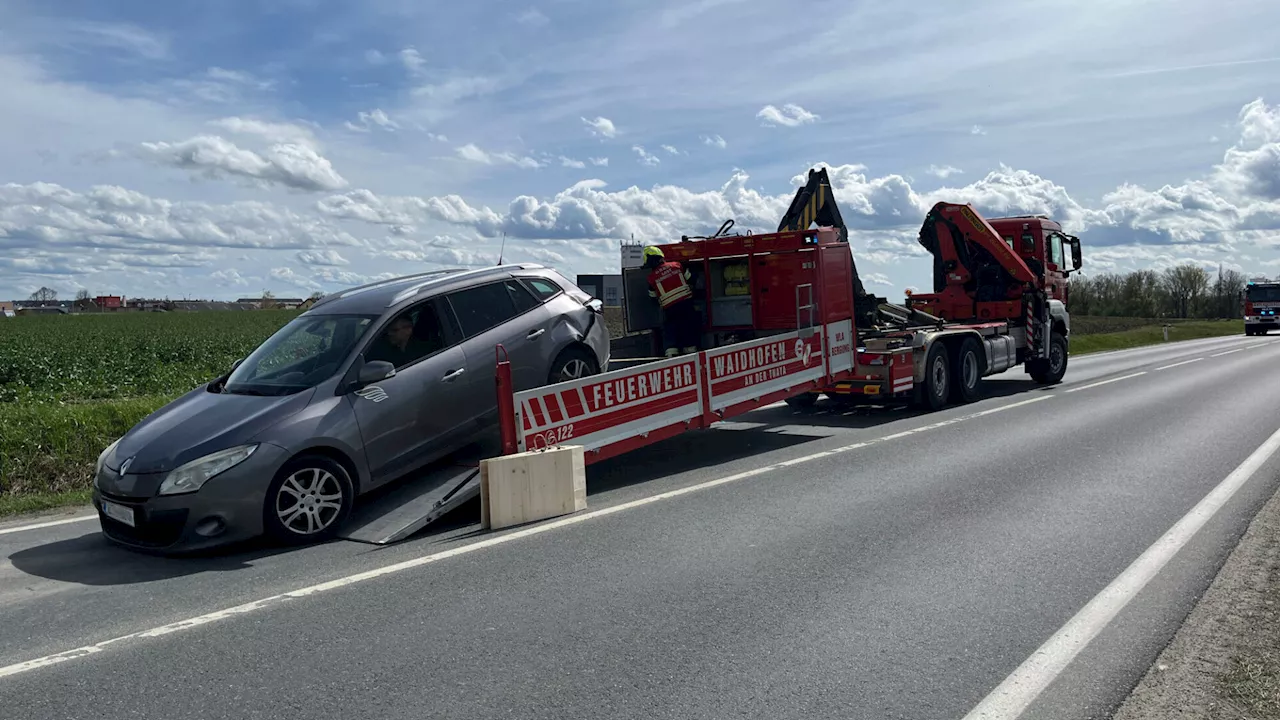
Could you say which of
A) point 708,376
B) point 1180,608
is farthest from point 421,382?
point 1180,608

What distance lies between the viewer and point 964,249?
16875mm

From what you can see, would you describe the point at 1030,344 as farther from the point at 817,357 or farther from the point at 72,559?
the point at 72,559

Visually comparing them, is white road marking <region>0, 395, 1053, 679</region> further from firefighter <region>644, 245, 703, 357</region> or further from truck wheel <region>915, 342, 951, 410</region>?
truck wheel <region>915, 342, 951, 410</region>

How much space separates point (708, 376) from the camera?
9.66 meters

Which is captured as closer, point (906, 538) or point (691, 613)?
point (691, 613)

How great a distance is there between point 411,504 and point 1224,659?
509 cm

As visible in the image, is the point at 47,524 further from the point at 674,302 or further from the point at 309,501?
the point at 674,302

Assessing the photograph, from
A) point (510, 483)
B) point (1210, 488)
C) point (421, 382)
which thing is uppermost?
point (421, 382)

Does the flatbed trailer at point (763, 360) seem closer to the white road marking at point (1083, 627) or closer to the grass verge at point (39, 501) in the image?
the white road marking at point (1083, 627)

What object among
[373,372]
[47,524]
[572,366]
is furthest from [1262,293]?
[47,524]

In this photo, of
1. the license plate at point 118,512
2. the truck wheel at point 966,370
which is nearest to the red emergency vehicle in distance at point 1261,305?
the truck wheel at point 966,370

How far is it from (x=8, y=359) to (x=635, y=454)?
1647cm

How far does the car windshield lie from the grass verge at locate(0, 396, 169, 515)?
7.92ft

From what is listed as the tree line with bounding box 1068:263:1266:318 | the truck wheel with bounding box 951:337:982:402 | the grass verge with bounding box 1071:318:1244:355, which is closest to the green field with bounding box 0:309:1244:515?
the grass verge with bounding box 1071:318:1244:355
